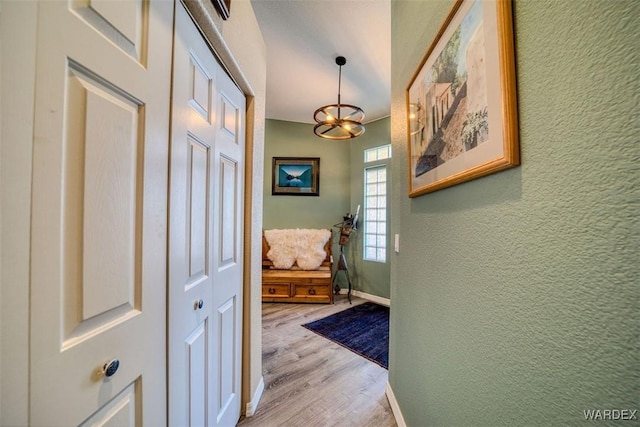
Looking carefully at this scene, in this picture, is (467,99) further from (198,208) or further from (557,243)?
(198,208)

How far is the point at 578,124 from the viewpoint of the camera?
0.44m

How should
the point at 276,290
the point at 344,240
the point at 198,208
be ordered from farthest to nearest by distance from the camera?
the point at 344,240
the point at 276,290
the point at 198,208

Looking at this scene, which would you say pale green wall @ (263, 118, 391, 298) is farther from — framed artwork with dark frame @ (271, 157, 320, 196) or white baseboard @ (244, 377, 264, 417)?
white baseboard @ (244, 377, 264, 417)

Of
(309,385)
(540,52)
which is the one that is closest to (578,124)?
(540,52)

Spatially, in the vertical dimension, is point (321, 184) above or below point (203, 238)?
above

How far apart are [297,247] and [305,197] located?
0.93 m

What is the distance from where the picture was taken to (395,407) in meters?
1.46

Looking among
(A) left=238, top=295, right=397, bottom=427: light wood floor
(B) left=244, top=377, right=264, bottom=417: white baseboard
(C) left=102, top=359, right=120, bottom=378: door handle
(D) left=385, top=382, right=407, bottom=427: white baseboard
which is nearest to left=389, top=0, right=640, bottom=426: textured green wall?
(D) left=385, top=382, right=407, bottom=427: white baseboard

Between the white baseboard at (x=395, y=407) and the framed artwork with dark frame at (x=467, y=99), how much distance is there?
1362 mm

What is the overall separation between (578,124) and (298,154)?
3909 millimetres

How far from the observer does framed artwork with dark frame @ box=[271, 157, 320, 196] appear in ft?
13.4

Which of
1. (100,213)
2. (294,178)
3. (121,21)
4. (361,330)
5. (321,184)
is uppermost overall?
(294,178)

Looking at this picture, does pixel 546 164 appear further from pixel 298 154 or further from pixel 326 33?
pixel 298 154

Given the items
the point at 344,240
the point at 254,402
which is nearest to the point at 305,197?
the point at 344,240
